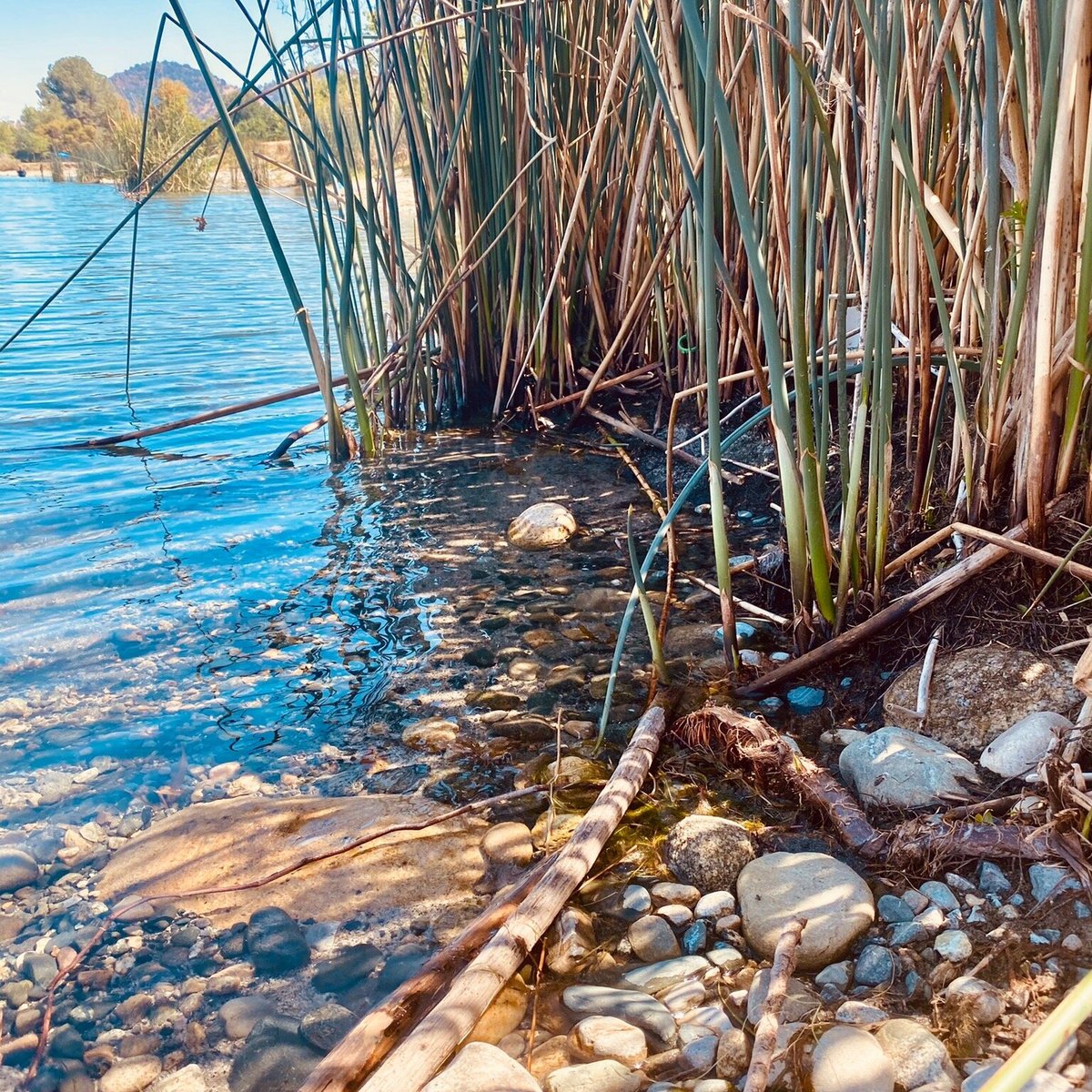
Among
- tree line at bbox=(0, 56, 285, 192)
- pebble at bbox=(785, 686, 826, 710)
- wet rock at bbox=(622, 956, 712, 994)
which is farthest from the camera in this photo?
tree line at bbox=(0, 56, 285, 192)

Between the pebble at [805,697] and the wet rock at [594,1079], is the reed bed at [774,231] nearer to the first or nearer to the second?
the pebble at [805,697]

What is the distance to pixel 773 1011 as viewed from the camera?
0.96 metres

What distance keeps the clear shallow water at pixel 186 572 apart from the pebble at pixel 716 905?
0.84 meters

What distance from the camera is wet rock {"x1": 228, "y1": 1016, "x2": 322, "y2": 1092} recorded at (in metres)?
1.12

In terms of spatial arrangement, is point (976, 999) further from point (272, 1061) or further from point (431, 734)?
point (431, 734)

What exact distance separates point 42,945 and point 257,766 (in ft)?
1.60

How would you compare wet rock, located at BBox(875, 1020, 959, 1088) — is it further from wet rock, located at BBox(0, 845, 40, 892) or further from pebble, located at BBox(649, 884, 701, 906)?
wet rock, located at BBox(0, 845, 40, 892)

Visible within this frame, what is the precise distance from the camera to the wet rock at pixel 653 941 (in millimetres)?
1266

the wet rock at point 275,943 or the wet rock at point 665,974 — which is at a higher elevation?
the wet rock at point 275,943

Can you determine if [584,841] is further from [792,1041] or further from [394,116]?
[394,116]

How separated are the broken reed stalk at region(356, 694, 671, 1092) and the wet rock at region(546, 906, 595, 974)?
44 millimetres

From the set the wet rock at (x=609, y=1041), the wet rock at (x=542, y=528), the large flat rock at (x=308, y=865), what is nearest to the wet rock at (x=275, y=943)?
the large flat rock at (x=308, y=865)

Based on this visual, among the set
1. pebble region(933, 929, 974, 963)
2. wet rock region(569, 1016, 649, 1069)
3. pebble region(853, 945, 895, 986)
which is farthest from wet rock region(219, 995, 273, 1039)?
pebble region(933, 929, 974, 963)

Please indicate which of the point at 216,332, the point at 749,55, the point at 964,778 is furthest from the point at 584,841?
the point at 216,332
